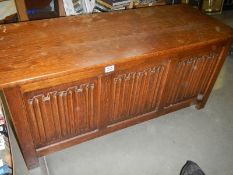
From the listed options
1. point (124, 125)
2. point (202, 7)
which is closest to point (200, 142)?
point (124, 125)

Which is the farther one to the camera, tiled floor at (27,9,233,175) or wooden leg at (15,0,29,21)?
wooden leg at (15,0,29,21)

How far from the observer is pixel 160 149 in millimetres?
1550

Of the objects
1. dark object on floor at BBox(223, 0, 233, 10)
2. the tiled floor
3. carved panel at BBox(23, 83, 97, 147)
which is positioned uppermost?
carved panel at BBox(23, 83, 97, 147)

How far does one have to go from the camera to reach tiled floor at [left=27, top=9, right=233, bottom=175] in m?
1.42

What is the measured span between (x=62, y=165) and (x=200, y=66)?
3.53 ft

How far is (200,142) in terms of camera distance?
5.31 feet

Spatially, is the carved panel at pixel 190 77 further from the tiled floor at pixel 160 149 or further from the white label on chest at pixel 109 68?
the white label on chest at pixel 109 68

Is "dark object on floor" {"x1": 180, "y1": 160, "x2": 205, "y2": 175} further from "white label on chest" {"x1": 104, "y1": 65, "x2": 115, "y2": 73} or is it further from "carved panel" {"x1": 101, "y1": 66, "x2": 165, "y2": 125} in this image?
"white label on chest" {"x1": 104, "y1": 65, "x2": 115, "y2": 73}

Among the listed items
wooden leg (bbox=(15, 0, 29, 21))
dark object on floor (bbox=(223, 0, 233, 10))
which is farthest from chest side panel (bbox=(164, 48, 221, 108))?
dark object on floor (bbox=(223, 0, 233, 10))

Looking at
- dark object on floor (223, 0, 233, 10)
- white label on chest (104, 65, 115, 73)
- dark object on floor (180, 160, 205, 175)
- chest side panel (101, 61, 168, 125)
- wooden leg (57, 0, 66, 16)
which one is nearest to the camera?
white label on chest (104, 65, 115, 73)

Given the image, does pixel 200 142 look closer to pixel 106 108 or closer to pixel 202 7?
pixel 106 108

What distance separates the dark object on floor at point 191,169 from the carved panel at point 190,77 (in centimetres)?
42

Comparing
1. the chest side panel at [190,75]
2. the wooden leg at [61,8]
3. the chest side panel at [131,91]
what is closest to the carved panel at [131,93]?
the chest side panel at [131,91]

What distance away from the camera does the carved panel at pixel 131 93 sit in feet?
4.08
